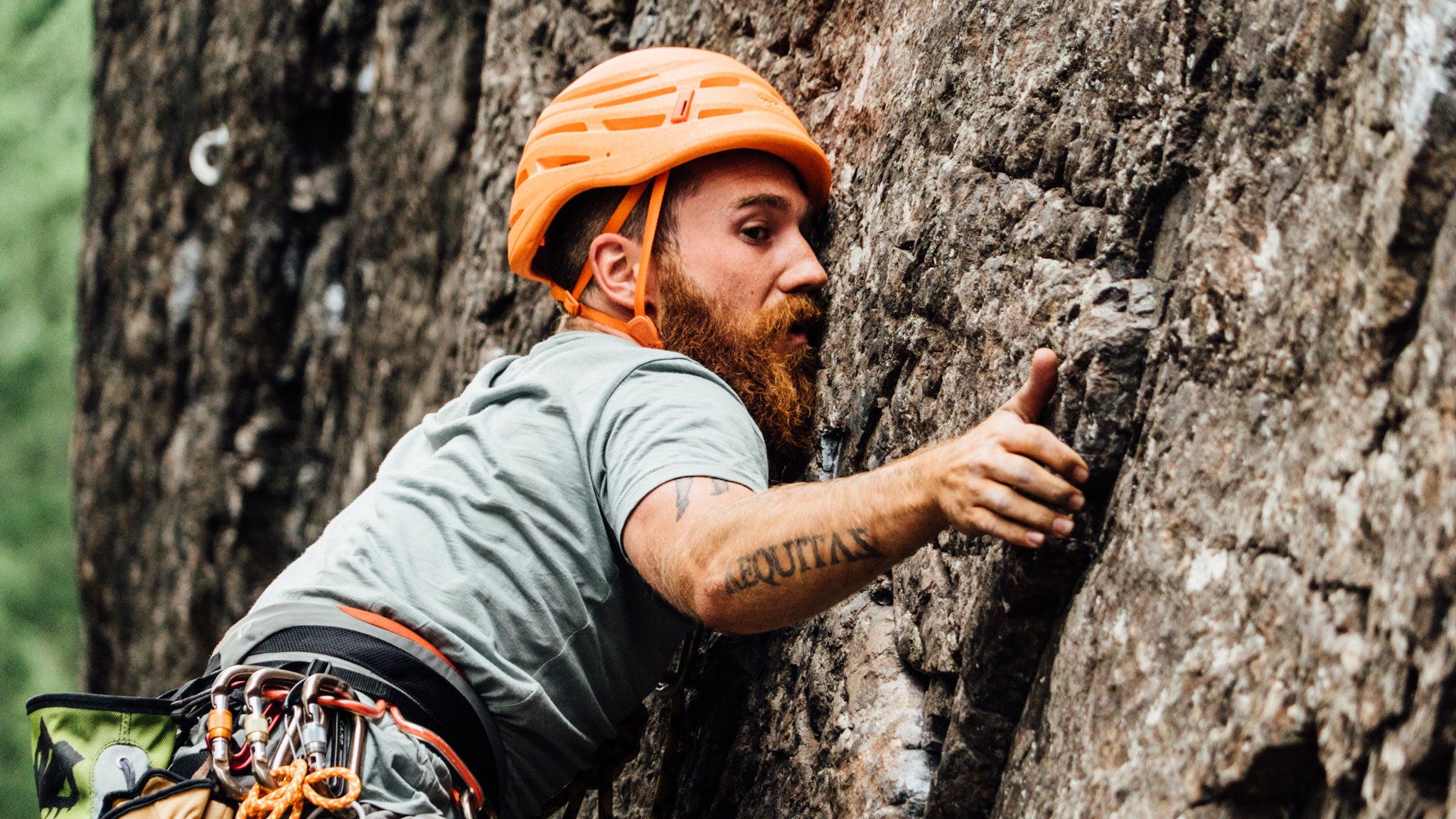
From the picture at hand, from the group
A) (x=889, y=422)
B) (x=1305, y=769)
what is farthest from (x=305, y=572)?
(x=1305, y=769)

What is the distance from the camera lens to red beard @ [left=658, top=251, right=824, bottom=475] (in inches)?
124

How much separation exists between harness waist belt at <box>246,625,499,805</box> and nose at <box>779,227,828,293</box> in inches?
53.4

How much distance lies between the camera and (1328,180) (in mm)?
1755

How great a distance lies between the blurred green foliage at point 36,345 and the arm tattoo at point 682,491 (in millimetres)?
20746

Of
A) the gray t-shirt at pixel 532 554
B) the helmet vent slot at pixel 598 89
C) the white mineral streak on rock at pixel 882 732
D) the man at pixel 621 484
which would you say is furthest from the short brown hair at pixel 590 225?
the white mineral streak on rock at pixel 882 732

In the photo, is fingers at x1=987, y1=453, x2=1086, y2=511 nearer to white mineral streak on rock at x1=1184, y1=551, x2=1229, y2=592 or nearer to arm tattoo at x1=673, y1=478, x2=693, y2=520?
white mineral streak on rock at x1=1184, y1=551, x2=1229, y2=592

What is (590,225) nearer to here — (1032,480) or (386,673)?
(386,673)

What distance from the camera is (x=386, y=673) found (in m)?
2.62

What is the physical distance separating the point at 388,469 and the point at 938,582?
1.51m

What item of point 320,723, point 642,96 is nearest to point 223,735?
point 320,723

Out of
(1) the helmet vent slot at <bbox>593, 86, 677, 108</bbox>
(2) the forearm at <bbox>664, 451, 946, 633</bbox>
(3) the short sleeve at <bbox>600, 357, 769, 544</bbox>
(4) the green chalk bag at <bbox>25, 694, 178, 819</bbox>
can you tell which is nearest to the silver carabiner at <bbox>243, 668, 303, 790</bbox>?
(4) the green chalk bag at <bbox>25, 694, 178, 819</bbox>

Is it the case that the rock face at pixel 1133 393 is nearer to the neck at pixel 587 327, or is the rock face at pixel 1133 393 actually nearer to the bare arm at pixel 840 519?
the bare arm at pixel 840 519

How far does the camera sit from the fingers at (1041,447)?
190 cm

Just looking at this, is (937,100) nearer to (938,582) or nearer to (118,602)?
(938,582)
